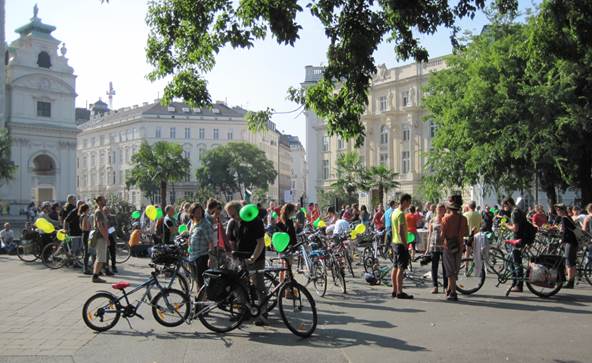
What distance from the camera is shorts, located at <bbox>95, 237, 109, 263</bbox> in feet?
43.4

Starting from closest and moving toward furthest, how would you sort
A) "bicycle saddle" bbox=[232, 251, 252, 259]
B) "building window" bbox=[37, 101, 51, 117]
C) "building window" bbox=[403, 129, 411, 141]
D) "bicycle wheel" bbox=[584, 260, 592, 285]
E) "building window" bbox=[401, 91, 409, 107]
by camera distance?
"bicycle saddle" bbox=[232, 251, 252, 259], "bicycle wheel" bbox=[584, 260, 592, 285], "building window" bbox=[401, 91, 409, 107], "building window" bbox=[403, 129, 411, 141], "building window" bbox=[37, 101, 51, 117]

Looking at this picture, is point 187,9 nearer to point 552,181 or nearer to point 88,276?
point 88,276

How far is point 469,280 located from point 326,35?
19.7 ft

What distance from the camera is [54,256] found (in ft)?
52.1

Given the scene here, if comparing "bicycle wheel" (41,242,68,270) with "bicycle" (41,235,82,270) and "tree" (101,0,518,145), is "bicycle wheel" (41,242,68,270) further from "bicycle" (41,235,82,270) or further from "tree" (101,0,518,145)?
"tree" (101,0,518,145)

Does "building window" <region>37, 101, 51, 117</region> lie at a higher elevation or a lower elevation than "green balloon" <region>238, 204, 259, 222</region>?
higher

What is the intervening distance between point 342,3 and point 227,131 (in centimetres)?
9293

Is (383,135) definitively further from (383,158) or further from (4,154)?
(4,154)

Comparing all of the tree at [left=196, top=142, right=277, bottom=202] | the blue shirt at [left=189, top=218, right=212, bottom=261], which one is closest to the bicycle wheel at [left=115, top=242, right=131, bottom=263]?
the blue shirt at [left=189, top=218, right=212, bottom=261]

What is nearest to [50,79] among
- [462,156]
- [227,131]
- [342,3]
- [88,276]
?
[227,131]

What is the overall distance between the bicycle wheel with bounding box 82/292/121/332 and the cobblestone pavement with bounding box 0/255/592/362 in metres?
0.15

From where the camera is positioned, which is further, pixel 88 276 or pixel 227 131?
pixel 227 131

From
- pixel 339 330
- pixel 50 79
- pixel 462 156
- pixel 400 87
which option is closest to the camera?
pixel 339 330

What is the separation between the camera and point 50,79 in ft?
225
